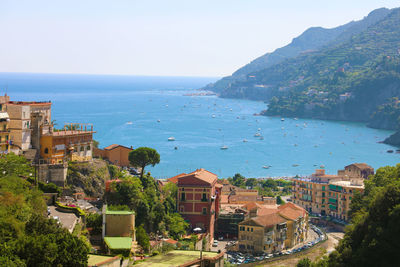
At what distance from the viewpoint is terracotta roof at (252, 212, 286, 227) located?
1388 inches

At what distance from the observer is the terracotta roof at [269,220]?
3525 centimetres

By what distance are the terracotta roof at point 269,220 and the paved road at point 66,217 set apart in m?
16.4

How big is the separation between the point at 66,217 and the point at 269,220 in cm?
1798

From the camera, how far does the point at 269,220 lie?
35.8m

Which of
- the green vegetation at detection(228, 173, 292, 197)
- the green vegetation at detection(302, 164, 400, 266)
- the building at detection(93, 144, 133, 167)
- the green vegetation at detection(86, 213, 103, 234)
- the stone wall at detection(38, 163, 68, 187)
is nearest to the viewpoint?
the green vegetation at detection(86, 213, 103, 234)

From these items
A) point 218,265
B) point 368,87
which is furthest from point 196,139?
point 218,265

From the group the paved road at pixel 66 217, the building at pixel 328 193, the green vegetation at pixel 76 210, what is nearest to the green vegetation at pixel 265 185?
the building at pixel 328 193

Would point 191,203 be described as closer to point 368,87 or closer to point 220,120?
point 220,120

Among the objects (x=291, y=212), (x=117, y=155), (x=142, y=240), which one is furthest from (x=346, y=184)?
(x=142, y=240)

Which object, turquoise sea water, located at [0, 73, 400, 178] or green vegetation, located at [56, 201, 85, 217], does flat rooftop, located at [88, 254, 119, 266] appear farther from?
turquoise sea water, located at [0, 73, 400, 178]

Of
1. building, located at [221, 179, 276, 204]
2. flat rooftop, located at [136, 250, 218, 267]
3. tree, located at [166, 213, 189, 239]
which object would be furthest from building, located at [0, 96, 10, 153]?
building, located at [221, 179, 276, 204]

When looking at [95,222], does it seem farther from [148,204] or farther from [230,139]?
[230,139]

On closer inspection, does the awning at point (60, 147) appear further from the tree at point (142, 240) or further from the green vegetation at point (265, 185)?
the green vegetation at point (265, 185)

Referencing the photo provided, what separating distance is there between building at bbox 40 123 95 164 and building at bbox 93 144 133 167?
16.8 feet
